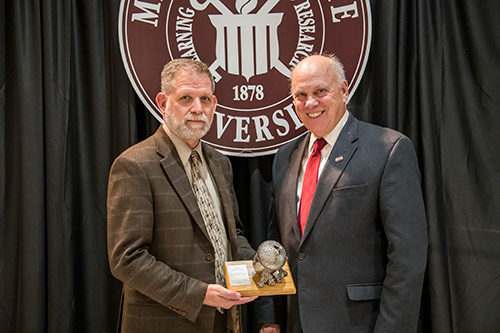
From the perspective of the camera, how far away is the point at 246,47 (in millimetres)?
2430

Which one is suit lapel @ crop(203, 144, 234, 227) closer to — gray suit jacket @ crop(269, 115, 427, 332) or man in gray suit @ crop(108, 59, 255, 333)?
man in gray suit @ crop(108, 59, 255, 333)

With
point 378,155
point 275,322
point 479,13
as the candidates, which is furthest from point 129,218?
point 479,13

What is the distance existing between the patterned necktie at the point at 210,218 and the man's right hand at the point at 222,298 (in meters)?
0.16

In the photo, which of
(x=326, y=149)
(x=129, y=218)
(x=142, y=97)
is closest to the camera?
(x=129, y=218)

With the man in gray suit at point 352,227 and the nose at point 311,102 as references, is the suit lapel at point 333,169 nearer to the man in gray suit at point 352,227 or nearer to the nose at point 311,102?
the man in gray suit at point 352,227

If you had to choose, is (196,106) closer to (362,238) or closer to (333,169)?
(333,169)

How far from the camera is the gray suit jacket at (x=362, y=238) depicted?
1.68 m

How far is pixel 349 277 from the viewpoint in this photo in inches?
69.4

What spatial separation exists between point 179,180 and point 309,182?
22.6 inches

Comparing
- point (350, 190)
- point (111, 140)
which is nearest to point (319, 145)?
point (350, 190)

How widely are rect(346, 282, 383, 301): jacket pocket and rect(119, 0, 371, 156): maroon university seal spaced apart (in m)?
0.96

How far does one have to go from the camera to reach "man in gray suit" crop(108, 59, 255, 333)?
170 centimetres

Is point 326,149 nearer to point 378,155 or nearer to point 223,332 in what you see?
point 378,155

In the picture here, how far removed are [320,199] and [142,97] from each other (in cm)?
121
